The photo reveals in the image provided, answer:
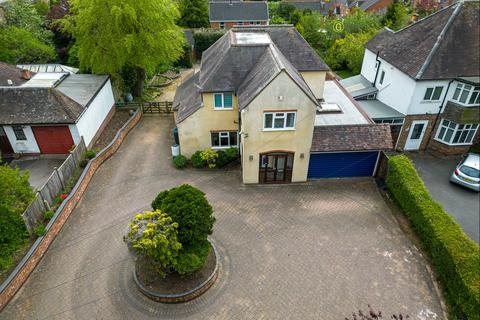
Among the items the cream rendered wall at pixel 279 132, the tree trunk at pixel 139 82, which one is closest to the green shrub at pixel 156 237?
the cream rendered wall at pixel 279 132

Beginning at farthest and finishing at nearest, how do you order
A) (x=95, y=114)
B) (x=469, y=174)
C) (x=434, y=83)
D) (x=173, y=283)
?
(x=95, y=114), (x=434, y=83), (x=469, y=174), (x=173, y=283)

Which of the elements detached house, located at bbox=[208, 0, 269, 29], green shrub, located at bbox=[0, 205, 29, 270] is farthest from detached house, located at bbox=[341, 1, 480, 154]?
detached house, located at bbox=[208, 0, 269, 29]

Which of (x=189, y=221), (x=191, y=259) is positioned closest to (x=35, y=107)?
(x=189, y=221)

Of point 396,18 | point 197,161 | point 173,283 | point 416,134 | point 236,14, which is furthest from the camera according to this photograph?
point 236,14

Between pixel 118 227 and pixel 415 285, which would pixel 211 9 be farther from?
pixel 415 285

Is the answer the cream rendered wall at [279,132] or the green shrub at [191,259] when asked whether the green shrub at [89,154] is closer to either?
the cream rendered wall at [279,132]

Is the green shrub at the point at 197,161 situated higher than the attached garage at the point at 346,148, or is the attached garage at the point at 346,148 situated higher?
the attached garage at the point at 346,148

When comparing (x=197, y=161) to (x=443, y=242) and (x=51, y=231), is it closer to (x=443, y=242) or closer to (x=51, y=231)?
(x=51, y=231)
